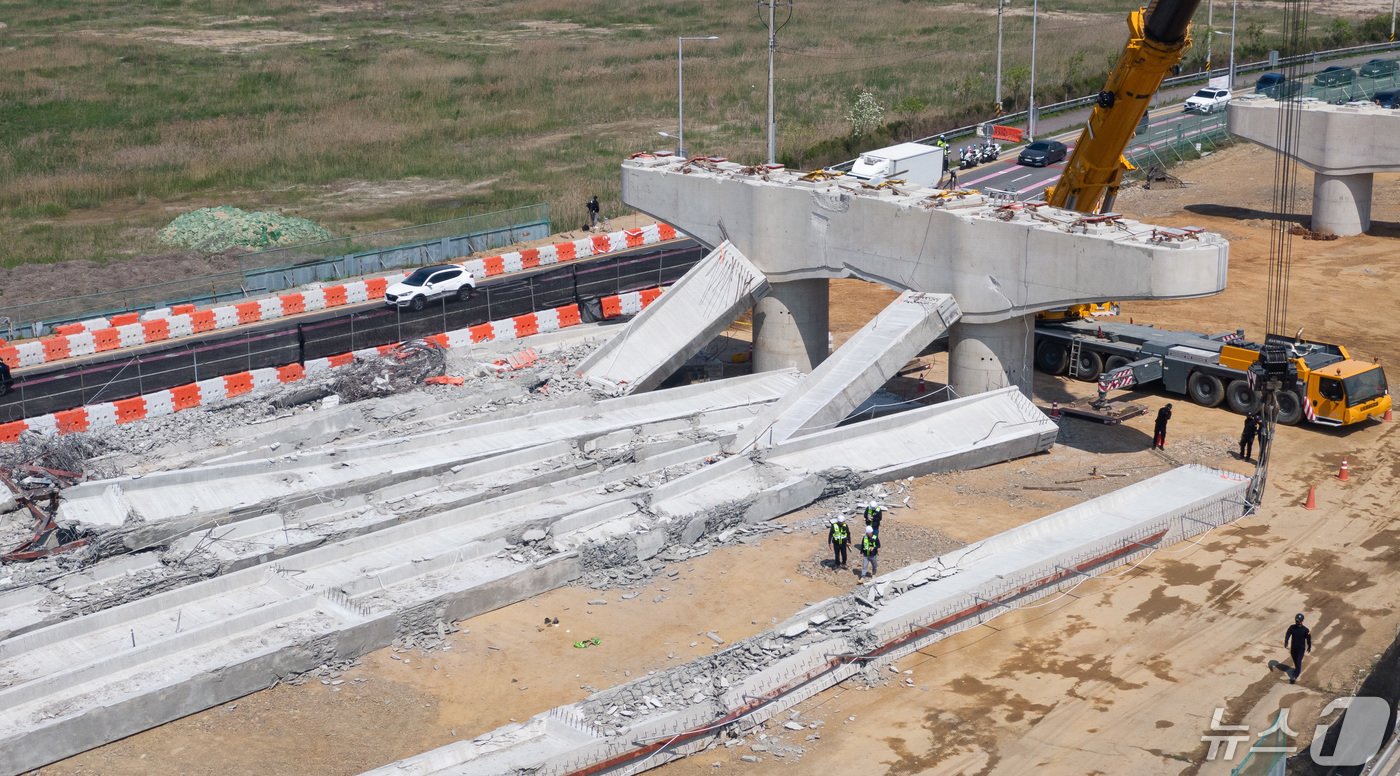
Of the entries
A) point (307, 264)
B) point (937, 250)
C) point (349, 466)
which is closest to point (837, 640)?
point (349, 466)

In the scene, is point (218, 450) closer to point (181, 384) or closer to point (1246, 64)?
point (181, 384)

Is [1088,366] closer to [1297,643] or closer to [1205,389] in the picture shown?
[1205,389]

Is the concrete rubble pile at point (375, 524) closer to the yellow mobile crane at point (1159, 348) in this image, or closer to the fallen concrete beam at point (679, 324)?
the fallen concrete beam at point (679, 324)

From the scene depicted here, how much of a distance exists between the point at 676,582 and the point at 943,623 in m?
5.76

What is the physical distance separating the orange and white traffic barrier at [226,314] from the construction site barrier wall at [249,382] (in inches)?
234

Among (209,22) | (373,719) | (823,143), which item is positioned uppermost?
(209,22)

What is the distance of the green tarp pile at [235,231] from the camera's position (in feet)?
194

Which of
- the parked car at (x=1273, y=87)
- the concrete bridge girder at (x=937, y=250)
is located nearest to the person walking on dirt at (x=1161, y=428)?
the concrete bridge girder at (x=937, y=250)

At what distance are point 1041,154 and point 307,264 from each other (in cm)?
3805

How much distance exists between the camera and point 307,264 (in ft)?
178

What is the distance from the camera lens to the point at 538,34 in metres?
126

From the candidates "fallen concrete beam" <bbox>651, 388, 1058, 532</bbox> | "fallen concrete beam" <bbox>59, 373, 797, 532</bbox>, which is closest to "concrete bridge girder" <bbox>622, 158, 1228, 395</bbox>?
"fallen concrete beam" <bbox>651, 388, 1058, 532</bbox>

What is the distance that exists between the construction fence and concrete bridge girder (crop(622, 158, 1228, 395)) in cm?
1500

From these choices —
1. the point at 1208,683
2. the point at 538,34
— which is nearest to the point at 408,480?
the point at 1208,683
